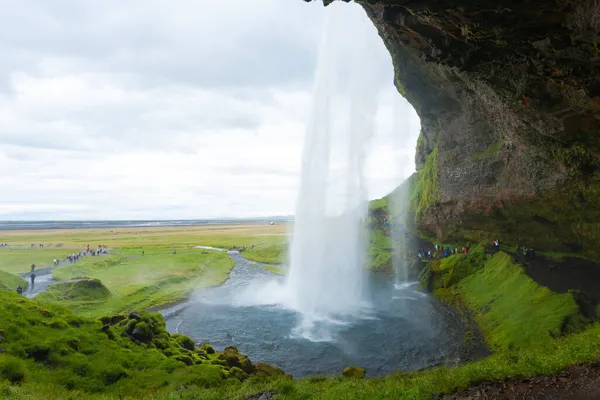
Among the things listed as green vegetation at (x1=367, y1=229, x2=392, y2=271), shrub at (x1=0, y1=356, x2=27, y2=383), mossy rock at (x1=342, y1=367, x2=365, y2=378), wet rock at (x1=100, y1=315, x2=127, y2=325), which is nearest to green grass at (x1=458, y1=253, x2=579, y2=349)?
mossy rock at (x1=342, y1=367, x2=365, y2=378)

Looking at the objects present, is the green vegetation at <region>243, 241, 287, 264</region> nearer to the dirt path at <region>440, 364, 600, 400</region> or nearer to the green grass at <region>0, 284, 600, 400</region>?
the green grass at <region>0, 284, 600, 400</region>

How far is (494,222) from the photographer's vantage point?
1668 inches

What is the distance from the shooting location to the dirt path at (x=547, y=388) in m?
11.5

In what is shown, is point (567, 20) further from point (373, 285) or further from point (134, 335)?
point (373, 285)

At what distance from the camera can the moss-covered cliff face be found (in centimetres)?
1405

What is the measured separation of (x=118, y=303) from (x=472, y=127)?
44.7 metres

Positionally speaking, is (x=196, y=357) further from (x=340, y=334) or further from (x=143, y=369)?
(x=340, y=334)

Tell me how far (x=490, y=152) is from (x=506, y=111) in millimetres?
14174

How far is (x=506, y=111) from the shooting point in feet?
81.1

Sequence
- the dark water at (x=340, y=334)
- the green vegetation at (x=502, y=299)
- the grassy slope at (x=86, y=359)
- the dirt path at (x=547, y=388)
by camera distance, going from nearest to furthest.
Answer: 1. the dirt path at (x=547, y=388)
2. the grassy slope at (x=86, y=359)
3. the dark water at (x=340, y=334)
4. the green vegetation at (x=502, y=299)

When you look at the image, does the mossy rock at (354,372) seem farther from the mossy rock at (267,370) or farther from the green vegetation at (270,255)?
the green vegetation at (270,255)

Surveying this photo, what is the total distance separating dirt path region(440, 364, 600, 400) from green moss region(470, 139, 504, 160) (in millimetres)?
27865

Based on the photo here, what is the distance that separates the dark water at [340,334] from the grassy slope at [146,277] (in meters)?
5.26

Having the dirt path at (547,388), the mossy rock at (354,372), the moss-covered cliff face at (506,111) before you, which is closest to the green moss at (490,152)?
the moss-covered cliff face at (506,111)
